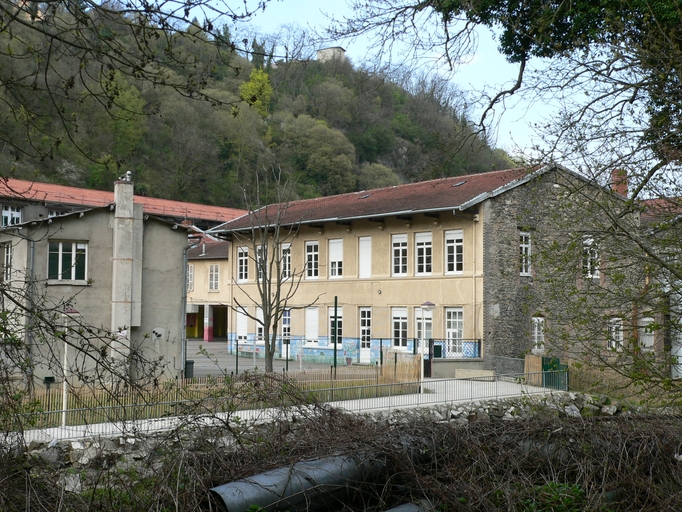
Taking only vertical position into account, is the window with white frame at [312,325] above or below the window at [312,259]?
below

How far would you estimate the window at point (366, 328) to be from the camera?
1388 inches

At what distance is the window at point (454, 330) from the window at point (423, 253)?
80.8 inches

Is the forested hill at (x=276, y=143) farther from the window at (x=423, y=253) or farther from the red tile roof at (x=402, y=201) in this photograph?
the window at (x=423, y=253)

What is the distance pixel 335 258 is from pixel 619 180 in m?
26.0

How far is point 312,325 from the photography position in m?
37.5

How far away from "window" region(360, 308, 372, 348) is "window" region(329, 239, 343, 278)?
230cm

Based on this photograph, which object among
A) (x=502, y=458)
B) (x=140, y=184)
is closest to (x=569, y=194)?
(x=502, y=458)

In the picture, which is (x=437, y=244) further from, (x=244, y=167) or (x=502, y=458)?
(x=244, y=167)

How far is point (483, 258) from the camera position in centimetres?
3123

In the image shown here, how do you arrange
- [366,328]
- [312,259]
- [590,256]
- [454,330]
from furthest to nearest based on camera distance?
[312,259] < [366,328] < [454,330] < [590,256]

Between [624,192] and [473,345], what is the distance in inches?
780

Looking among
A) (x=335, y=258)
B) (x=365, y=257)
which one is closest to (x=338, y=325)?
(x=335, y=258)

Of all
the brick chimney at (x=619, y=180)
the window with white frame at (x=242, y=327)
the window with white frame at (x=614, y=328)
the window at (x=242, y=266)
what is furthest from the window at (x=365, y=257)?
the window with white frame at (x=614, y=328)

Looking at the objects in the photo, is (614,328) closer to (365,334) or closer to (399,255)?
(399,255)
